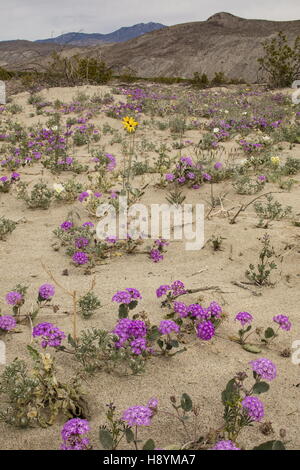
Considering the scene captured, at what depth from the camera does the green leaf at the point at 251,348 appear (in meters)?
2.79

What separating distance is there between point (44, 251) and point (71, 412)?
228cm

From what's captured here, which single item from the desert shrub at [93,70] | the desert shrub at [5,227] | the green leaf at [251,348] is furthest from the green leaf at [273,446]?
the desert shrub at [93,70]

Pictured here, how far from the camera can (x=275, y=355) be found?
109 inches

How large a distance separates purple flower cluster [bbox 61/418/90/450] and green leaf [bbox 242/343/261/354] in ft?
4.27

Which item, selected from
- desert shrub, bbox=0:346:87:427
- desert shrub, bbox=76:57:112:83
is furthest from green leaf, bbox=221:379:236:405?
desert shrub, bbox=76:57:112:83

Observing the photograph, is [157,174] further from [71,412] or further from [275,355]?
[71,412]

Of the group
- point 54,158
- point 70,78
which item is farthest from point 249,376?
point 70,78

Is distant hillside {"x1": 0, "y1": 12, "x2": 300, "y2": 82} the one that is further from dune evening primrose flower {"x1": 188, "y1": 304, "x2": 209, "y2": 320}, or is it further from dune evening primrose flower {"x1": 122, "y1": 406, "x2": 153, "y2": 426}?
dune evening primrose flower {"x1": 122, "y1": 406, "x2": 153, "y2": 426}

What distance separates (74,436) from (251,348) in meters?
1.37

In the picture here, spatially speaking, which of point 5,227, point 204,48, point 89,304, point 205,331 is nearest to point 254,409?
point 205,331

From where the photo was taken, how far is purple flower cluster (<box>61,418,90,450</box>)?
6.42 feet

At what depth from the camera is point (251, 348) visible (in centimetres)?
281

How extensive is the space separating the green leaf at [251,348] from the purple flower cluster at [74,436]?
1302 millimetres

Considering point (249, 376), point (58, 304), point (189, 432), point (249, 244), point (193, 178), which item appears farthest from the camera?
point (193, 178)
